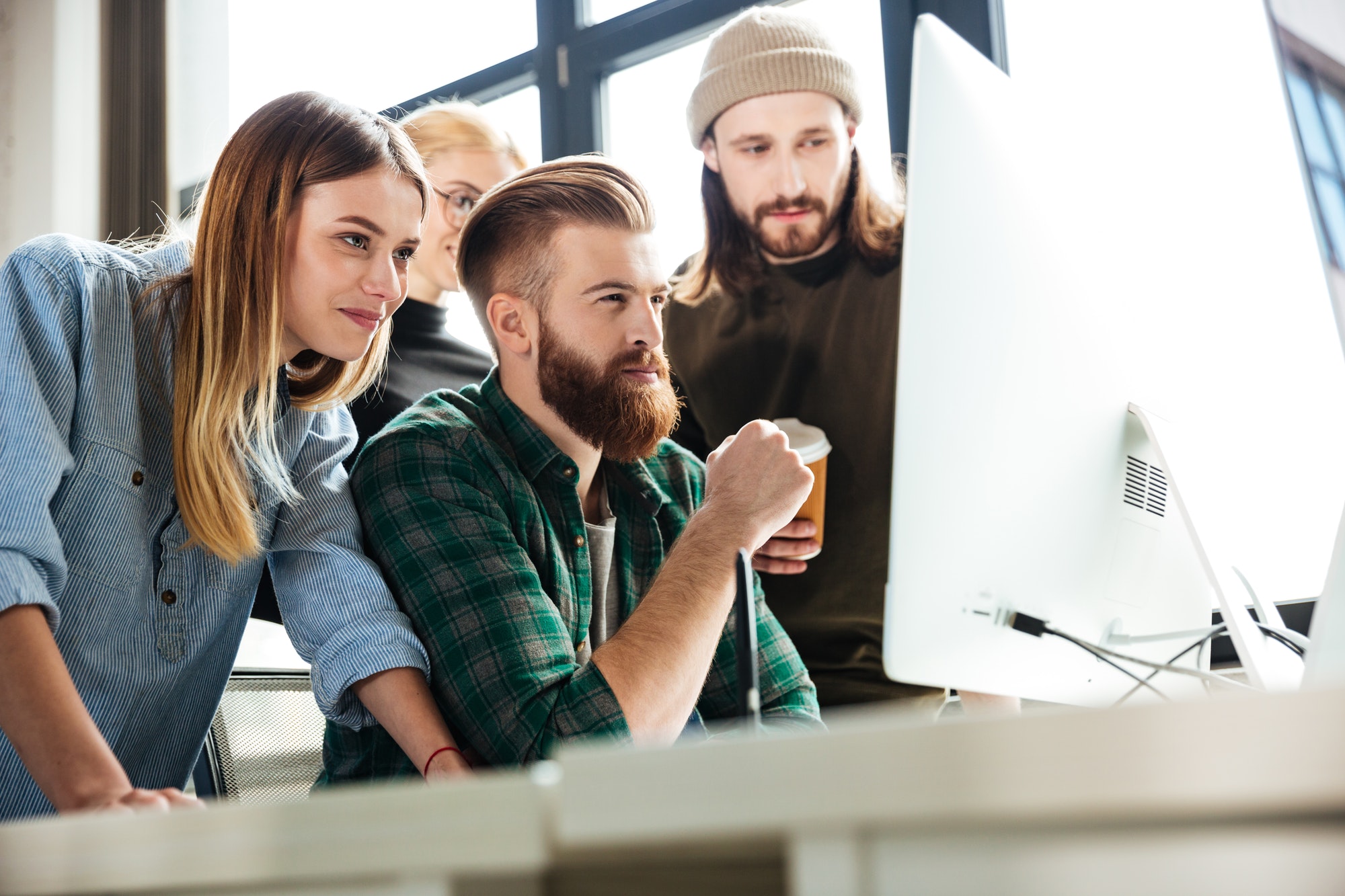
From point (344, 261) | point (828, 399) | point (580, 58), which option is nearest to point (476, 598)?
point (344, 261)

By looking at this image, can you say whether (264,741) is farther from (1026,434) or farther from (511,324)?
(1026,434)

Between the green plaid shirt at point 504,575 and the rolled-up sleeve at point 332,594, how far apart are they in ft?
0.11

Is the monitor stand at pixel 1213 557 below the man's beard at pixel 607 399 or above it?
below

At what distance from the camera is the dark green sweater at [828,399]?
→ 179 cm

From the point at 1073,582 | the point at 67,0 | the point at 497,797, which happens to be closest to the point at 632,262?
the point at 1073,582

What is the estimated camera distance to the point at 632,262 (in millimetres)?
1484

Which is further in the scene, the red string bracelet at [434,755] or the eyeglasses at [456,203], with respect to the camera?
the eyeglasses at [456,203]

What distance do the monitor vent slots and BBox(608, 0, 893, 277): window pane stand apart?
1307 millimetres

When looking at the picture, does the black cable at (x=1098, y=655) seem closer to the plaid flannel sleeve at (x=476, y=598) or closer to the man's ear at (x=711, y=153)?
the plaid flannel sleeve at (x=476, y=598)

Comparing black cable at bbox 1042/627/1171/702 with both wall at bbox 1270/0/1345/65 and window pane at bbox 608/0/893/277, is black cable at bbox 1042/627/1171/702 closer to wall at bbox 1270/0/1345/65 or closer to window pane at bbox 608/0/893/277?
wall at bbox 1270/0/1345/65

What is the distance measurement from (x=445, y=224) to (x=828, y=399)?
825 mm

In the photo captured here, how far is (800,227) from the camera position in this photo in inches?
81.0

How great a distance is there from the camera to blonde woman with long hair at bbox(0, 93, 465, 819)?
97cm

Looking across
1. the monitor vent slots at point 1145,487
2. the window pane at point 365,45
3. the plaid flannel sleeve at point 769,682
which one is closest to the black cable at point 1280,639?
the monitor vent slots at point 1145,487
